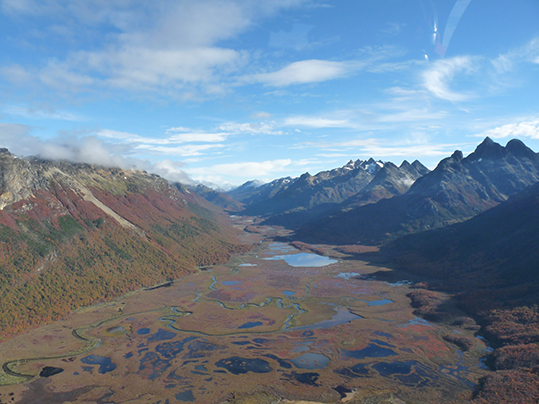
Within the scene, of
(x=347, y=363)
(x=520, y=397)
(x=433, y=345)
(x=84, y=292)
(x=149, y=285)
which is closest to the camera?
(x=520, y=397)

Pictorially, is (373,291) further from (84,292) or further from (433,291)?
(84,292)

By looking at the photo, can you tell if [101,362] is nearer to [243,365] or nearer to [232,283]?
[243,365]

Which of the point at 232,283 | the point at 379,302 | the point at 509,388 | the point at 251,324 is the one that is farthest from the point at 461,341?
the point at 232,283

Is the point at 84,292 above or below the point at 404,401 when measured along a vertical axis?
above

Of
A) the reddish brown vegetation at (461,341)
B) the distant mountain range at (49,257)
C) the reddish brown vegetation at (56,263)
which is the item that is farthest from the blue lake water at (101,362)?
the reddish brown vegetation at (461,341)

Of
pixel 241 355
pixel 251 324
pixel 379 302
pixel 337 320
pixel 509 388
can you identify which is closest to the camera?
pixel 509 388

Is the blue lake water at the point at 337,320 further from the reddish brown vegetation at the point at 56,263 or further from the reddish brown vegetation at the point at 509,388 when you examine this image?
the reddish brown vegetation at the point at 56,263

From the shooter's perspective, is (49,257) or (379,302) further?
(49,257)

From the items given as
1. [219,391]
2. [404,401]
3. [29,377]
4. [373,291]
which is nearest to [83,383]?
[29,377]
